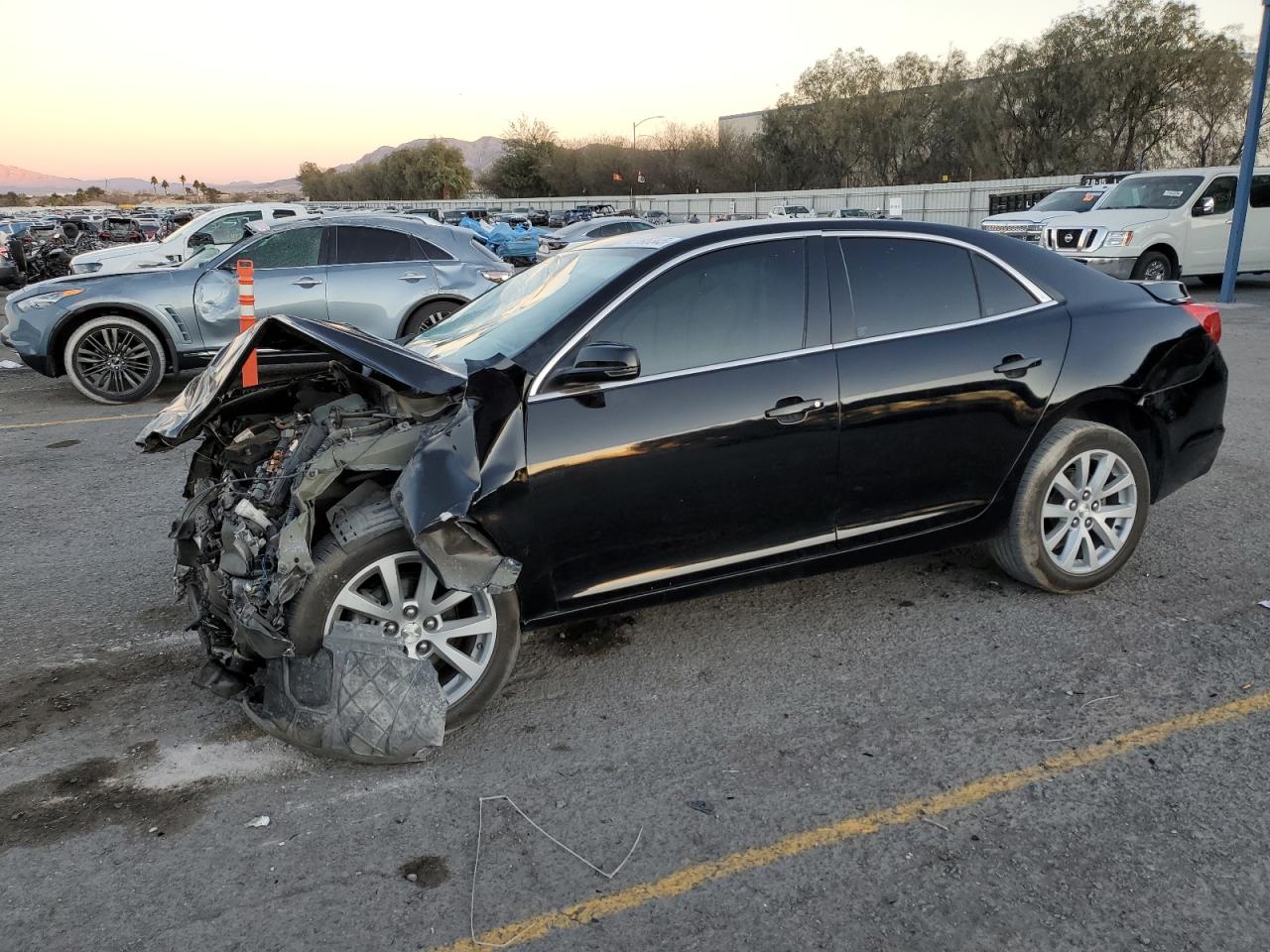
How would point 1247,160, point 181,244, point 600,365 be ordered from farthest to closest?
point 1247,160 < point 181,244 < point 600,365

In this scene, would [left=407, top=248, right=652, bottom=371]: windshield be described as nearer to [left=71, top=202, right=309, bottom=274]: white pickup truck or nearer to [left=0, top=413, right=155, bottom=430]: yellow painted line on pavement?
[left=0, top=413, right=155, bottom=430]: yellow painted line on pavement

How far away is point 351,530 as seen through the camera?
3.27 meters

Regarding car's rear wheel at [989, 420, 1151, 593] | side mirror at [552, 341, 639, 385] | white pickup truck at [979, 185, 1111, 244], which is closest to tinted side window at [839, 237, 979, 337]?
car's rear wheel at [989, 420, 1151, 593]

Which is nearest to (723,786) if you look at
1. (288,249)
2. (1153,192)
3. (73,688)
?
(73,688)

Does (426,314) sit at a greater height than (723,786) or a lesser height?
greater

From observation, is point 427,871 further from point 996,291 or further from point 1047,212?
point 1047,212

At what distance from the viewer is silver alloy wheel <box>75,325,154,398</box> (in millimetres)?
9492

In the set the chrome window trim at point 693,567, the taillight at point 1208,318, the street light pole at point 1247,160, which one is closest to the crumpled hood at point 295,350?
the chrome window trim at point 693,567

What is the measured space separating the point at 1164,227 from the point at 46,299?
1563 centimetres

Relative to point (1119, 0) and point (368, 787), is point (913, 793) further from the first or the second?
point (1119, 0)

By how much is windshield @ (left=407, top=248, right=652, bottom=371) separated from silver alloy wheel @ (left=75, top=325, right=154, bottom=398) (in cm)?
618

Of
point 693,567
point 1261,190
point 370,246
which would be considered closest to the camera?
point 693,567

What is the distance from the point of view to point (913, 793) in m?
3.05

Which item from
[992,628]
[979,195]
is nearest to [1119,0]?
[979,195]
